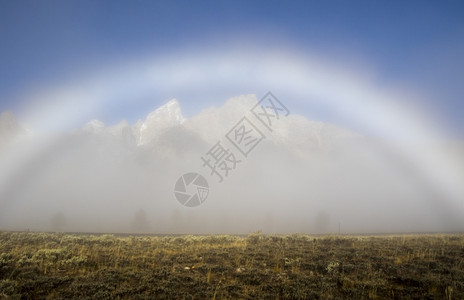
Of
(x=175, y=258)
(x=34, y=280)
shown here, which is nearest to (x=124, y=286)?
(x=34, y=280)

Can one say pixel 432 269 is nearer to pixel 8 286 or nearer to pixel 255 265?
pixel 255 265

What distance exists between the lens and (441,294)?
923cm

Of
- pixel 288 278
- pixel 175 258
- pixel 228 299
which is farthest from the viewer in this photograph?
pixel 175 258

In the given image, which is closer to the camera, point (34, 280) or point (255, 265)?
point (34, 280)

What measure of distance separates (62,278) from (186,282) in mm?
5362

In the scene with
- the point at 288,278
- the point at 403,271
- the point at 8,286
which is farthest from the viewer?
the point at 403,271

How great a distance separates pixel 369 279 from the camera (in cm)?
1090

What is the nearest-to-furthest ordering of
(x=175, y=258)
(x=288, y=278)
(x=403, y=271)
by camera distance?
1. (x=288, y=278)
2. (x=403, y=271)
3. (x=175, y=258)

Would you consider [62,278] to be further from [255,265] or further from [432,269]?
[432,269]

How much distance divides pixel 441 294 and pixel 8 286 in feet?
54.0

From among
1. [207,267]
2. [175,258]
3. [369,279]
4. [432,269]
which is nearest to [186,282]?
[207,267]

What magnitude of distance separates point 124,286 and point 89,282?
1644 millimetres

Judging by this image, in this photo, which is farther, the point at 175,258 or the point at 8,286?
the point at 175,258

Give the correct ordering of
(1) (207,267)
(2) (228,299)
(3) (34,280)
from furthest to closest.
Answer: (1) (207,267), (3) (34,280), (2) (228,299)
